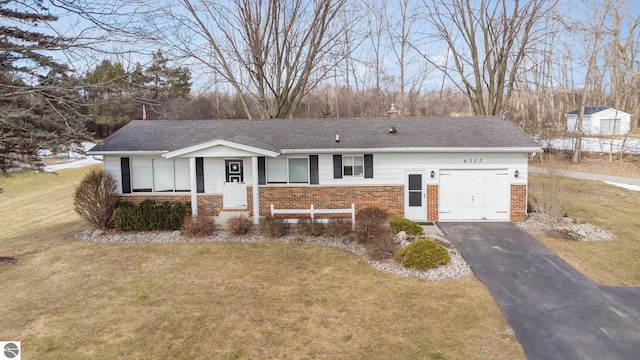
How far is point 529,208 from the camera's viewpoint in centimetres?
1702

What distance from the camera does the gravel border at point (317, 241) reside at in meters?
10.5

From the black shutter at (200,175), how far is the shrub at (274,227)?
3.11 meters

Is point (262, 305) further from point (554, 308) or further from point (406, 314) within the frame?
point (554, 308)

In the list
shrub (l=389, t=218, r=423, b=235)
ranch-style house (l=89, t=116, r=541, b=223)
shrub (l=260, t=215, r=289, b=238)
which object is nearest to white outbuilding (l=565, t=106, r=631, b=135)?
ranch-style house (l=89, t=116, r=541, b=223)

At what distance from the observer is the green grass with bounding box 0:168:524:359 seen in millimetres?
7219

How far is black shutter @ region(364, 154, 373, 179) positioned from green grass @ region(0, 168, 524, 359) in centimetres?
391

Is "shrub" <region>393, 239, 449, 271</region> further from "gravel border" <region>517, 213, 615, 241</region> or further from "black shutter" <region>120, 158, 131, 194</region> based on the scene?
"black shutter" <region>120, 158, 131, 194</region>

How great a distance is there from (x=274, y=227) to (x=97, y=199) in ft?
21.7

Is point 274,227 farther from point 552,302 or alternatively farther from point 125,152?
point 552,302

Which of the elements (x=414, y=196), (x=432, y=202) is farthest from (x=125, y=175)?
(x=432, y=202)

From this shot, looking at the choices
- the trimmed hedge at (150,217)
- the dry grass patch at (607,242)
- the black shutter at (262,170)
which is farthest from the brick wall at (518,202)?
the trimmed hedge at (150,217)

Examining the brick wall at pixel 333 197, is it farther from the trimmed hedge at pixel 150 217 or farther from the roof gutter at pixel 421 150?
the trimmed hedge at pixel 150 217

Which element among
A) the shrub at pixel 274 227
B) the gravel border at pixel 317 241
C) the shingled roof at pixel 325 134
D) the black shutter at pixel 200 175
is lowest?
the gravel border at pixel 317 241

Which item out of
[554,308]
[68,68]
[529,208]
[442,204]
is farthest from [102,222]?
[529,208]
